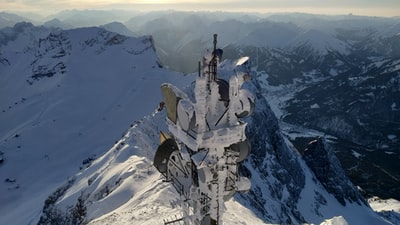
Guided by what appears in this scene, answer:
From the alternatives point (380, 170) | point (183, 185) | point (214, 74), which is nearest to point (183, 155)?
point (183, 185)

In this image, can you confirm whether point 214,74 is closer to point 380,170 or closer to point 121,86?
point 121,86

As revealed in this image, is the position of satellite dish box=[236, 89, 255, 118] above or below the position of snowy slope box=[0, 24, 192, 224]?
above

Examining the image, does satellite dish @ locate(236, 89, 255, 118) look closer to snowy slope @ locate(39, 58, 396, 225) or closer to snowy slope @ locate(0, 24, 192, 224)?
snowy slope @ locate(39, 58, 396, 225)

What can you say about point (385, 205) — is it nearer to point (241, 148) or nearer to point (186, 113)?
point (241, 148)

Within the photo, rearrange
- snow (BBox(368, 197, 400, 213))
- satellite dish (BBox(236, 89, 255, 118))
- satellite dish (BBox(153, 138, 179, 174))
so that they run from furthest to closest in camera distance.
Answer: snow (BBox(368, 197, 400, 213))
satellite dish (BBox(153, 138, 179, 174))
satellite dish (BBox(236, 89, 255, 118))

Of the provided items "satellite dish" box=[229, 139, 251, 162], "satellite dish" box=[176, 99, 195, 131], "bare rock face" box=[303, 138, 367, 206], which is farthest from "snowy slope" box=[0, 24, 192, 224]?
"satellite dish" box=[176, 99, 195, 131]

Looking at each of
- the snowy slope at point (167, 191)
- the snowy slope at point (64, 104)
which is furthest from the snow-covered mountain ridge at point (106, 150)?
the snowy slope at point (64, 104)

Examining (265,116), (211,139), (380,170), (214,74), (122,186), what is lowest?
(380,170)

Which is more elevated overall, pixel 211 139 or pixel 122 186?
pixel 211 139
